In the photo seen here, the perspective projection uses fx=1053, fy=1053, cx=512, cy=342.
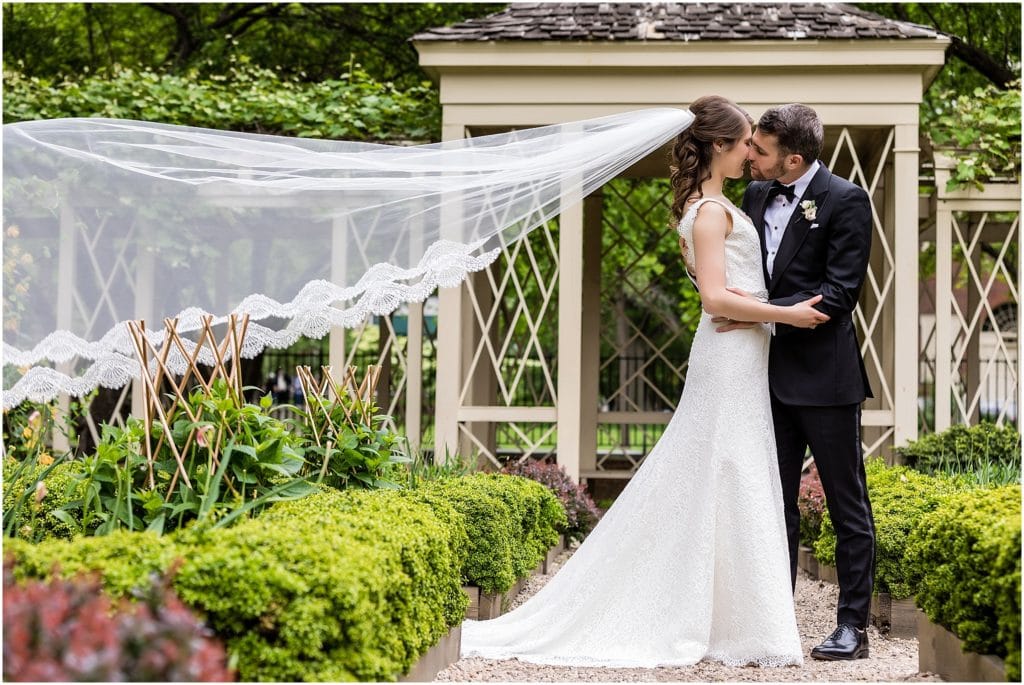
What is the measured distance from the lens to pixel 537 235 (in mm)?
12672

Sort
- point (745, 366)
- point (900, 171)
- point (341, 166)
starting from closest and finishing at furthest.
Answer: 1. point (745, 366)
2. point (341, 166)
3. point (900, 171)

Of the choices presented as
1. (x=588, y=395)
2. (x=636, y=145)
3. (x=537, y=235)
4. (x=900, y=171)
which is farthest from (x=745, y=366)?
(x=537, y=235)

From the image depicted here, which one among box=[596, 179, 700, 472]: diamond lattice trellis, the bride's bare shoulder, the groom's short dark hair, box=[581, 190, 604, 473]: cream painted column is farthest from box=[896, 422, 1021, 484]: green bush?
box=[596, 179, 700, 472]: diamond lattice trellis

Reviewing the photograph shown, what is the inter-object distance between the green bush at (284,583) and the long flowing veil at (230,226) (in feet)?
4.78

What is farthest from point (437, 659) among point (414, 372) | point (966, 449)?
point (414, 372)

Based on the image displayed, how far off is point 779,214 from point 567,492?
11.5ft

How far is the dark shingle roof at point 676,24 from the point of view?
25.7 feet

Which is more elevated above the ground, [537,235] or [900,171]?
[900,171]

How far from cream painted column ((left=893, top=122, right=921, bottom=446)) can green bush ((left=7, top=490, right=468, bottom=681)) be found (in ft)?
17.6

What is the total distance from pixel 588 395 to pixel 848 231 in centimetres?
666

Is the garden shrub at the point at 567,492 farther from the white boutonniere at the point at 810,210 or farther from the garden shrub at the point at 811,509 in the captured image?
the white boutonniere at the point at 810,210

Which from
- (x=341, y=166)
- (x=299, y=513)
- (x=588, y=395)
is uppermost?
(x=341, y=166)

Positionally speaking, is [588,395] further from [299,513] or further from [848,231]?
[299,513]

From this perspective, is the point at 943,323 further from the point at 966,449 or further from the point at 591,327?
the point at 591,327
